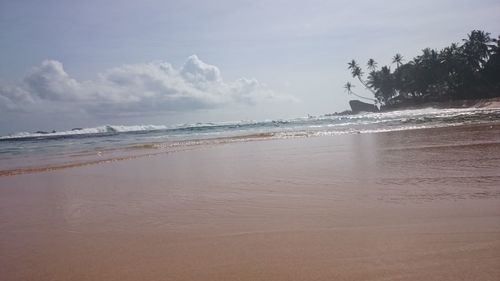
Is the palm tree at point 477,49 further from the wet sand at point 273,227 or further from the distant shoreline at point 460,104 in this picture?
the wet sand at point 273,227

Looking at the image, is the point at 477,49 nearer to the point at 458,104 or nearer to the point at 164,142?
the point at 458,104

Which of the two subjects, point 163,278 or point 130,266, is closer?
point 163,278

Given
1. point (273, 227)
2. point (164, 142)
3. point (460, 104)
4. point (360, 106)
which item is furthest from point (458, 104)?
point (273, 227)

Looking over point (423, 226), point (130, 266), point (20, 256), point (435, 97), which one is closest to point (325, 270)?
point (423, 226)

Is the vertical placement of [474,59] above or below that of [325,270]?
above

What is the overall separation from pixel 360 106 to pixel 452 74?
93.3 feet

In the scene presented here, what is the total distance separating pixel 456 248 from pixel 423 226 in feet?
2.11

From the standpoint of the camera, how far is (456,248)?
10.9 feet

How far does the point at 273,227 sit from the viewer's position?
436cm

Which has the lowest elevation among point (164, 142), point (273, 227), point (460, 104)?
point (273, 227)

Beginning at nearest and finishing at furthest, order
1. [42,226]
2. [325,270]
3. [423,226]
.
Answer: [325,270]
[423,226]
[42,226]

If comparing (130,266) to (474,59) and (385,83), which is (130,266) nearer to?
(474,59)

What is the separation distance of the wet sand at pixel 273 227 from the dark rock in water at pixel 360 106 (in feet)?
284

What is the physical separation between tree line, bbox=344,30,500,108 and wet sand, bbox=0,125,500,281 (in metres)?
61.2
